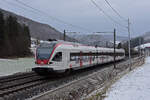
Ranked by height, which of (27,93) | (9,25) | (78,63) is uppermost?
(9,25)

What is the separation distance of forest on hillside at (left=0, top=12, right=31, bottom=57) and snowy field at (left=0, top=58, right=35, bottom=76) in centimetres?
2982

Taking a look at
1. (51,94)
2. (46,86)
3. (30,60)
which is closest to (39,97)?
(51,94)

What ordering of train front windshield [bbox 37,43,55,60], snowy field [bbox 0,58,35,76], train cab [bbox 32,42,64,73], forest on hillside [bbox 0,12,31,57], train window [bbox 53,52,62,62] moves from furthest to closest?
1. forest on hillside [bbox 0,12,31,57]
2. snowy field [bbox 0,58,35,76]
3. train window [bbox 53,52,62,62]
4. train front windshield [bbox 37,43,55,60]
5. train cab [bbox 32,42,64,73]

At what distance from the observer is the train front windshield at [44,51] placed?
16.1 metres

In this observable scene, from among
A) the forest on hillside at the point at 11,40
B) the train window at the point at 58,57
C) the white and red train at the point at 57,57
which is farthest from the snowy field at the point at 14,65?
the forest on hillside at the point at 11,40

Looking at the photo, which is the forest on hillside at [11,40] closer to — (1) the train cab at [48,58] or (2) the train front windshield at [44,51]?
(2) the train front windshield at [44,51]

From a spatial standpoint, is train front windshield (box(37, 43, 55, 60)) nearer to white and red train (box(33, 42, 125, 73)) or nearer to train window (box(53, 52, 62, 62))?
white and red train (box(33, 42, 125, 73))

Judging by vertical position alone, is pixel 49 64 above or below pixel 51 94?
above

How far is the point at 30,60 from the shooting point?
25922mm

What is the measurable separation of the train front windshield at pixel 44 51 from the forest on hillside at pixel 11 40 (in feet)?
127

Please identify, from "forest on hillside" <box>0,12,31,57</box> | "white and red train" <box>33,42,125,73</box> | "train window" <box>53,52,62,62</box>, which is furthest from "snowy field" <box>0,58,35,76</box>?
"forest on hillside" <box>0,12,31,57</box>

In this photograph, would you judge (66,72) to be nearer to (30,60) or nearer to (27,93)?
(27,93)

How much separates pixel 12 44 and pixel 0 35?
4861mm

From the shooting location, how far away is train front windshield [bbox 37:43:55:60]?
52.9 feet
